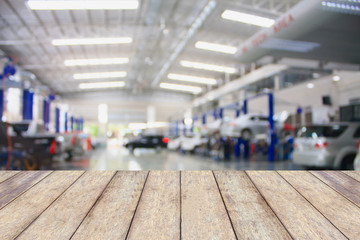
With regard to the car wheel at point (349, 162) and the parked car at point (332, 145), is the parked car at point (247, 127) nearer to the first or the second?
the parked car at point (332, 145)

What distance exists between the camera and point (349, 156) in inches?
190

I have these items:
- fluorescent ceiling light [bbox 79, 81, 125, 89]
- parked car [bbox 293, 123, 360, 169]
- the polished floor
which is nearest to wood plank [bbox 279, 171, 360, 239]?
parked car [bbox 293, 123, 360, 169]

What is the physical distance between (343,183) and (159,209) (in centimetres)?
114

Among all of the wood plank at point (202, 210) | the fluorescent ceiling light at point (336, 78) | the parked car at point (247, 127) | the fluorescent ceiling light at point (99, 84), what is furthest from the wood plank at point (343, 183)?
the fluorescent ceiling light at point (99, 84)

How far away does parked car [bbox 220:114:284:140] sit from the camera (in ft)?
32.7

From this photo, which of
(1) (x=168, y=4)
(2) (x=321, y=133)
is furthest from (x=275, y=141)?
(1) (x=168, y=4)

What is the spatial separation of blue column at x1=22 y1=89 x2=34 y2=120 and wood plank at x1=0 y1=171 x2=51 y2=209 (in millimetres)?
6357

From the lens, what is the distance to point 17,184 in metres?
1.68

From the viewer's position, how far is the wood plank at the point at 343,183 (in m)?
1.54

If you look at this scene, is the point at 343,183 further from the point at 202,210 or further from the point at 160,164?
the point at 160,164

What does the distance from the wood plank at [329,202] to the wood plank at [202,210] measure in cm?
49

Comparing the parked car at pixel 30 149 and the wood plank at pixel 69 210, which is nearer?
the wood plank at pixel 69 210

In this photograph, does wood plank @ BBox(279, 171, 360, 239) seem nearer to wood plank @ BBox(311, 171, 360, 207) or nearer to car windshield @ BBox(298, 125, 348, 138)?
wood plank @ BBox(311, 171, 360, 207)

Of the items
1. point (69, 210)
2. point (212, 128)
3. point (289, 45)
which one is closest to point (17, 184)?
point (69, 210)
